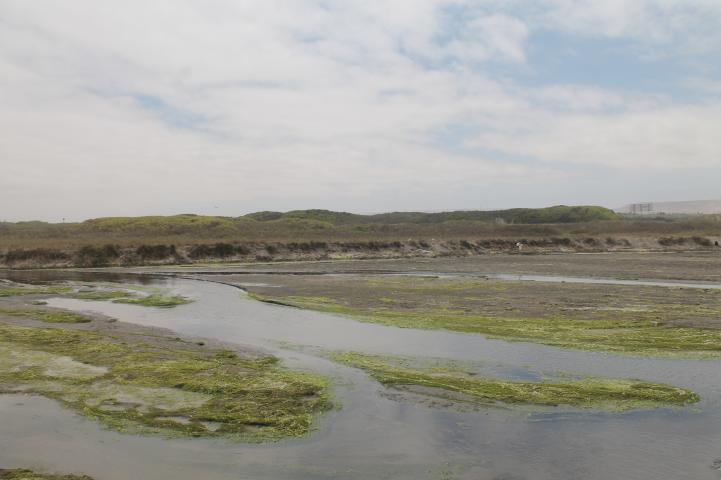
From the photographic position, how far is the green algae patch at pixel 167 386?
1297 cm

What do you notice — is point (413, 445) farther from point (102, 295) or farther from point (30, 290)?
point (30, 290)

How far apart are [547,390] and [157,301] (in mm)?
24837

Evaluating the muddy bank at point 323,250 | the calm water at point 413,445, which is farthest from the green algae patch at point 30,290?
the calm water at point 413,445

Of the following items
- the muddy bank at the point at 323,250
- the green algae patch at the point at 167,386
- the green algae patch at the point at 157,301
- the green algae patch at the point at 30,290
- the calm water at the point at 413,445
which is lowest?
the calm water at the point at 413,445

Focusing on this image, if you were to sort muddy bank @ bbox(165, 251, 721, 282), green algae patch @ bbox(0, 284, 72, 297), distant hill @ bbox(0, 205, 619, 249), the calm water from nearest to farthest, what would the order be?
the calm water < green algae patch @ bbox(0, 284, 72, 297) < muddy bank @ bbox(165, 251, 721, 282) < distant hill @ bbox(0, 205, 619, 249)

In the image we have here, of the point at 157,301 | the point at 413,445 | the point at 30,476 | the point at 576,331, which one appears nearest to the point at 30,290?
the point at 157,301

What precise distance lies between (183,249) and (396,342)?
53.1 metres

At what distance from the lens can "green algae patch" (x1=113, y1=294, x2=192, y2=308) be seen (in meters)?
32.5

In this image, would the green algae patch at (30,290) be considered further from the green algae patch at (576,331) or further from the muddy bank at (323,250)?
the muddy bank at (323,250)

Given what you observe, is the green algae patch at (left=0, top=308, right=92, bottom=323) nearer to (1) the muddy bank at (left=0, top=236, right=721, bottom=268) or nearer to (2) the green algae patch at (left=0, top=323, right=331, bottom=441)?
(2) the green algae patch at (left=0, top=323, right=331, bottom=441)

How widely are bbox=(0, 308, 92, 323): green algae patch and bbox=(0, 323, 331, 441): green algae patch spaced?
15.0 ft

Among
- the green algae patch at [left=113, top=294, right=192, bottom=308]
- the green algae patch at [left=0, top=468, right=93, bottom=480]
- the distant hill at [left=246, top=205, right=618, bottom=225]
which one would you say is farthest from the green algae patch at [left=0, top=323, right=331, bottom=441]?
the distant hill at [left=246, top=205, right=618, bottom=225]

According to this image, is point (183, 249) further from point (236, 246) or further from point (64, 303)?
point (64, 303)

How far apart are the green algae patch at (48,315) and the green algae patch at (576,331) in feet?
39.6
